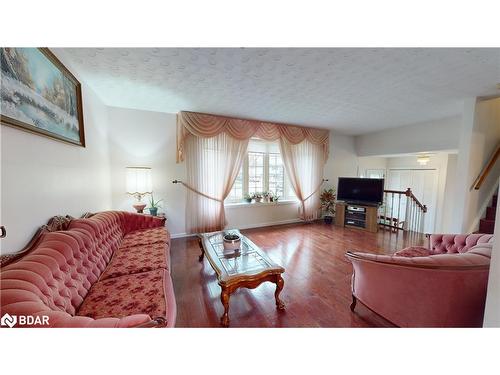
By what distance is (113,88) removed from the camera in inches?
93.1

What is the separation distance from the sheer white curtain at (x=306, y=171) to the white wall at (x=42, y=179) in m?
3.40

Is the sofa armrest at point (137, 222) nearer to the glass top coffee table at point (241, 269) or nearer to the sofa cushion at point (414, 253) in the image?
the glass top coffee table at point (241, 269)

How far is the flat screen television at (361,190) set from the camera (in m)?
3.93


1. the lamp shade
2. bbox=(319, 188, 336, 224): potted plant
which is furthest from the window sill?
the lamp shade

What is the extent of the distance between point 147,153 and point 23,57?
2.11 m

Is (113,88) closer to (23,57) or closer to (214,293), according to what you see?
(23,57)

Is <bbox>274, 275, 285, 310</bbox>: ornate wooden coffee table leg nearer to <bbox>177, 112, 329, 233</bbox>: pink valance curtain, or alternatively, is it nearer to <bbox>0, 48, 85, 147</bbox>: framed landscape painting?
<bbox>0, 48, 85, 147</bbox>: framed landscape painting

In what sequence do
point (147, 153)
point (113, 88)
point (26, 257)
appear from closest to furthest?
point (26, 257)
point (113, 88)
point (147, 153)

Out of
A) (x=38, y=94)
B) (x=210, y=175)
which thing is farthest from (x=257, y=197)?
(x=38, y=94)

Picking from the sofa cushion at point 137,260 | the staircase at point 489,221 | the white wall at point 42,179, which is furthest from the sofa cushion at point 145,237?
the staircase at point 489,221

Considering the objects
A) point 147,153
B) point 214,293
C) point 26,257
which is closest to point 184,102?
point 147,153

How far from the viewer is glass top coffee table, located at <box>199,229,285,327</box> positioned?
1419 mm

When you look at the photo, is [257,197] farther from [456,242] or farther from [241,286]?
[456,242]

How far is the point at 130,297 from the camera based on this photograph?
4.00 feet
